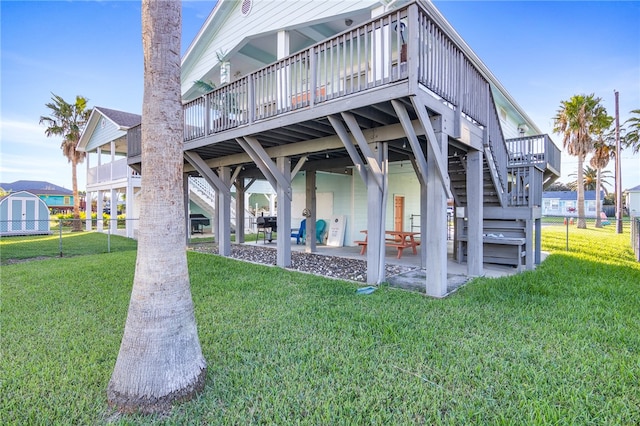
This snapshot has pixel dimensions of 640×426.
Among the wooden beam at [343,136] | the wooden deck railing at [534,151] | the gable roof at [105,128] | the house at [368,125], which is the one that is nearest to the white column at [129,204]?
the gable roof at [105,128]

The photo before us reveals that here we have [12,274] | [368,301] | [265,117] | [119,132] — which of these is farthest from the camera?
[119,132]

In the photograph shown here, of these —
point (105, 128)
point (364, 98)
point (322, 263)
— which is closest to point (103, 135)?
point (105, 128)

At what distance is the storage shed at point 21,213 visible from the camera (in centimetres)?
1595

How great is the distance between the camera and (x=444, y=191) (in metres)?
4.93

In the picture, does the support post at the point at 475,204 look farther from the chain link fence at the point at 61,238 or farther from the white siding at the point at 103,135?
the white siding at the point at 103,135

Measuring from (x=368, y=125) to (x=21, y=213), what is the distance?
19994 mm

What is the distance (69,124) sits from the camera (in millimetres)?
20297

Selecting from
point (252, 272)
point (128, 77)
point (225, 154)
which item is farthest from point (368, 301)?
point (128, 77)

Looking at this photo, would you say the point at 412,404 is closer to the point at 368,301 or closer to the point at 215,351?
the point at 215,351

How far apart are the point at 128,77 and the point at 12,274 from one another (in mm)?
9259

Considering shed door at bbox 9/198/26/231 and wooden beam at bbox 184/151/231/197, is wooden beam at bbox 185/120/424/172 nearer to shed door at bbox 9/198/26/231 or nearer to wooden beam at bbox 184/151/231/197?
wooden beam at bbox 184/151/231/197

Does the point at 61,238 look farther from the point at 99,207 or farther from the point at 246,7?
the point at 246,7

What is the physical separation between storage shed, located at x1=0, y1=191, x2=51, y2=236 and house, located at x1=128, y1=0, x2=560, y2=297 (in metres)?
11.2

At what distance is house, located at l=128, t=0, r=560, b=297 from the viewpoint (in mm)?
4547
